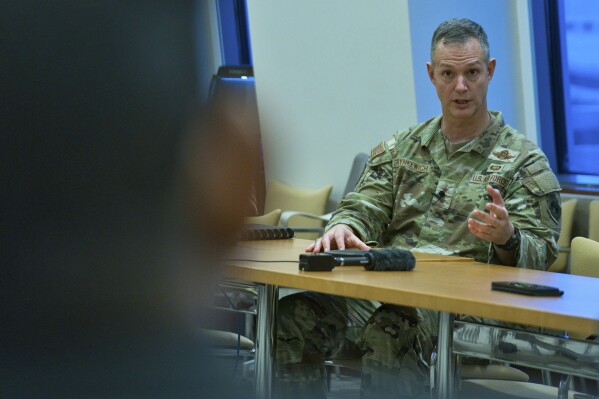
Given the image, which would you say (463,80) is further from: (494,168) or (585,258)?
(585,258)

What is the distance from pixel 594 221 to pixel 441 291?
2.93 metres

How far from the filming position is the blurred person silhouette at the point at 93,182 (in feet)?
2.60

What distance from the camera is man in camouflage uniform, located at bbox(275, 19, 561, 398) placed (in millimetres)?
2949

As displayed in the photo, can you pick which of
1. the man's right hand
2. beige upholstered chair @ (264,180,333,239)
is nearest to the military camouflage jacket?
the man's right hand

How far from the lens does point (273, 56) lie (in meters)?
7.47

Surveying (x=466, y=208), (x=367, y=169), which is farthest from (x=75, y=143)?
(x=367, y=169)

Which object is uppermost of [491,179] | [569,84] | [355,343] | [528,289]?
[569,84]

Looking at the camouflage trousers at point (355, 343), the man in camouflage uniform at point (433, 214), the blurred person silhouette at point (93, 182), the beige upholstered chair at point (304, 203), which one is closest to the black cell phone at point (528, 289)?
the man in camouflage uniform at point (433, 214)

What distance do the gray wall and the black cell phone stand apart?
3252mm

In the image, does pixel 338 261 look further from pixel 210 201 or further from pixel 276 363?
pixel 210 201

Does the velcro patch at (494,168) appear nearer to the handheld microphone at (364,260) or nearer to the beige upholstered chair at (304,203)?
the handheld microphone at (364,260)

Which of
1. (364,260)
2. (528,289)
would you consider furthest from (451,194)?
(528,289)

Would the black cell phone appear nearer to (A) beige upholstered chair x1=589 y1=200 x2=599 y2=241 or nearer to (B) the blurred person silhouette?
(B) the blurred person silhouette

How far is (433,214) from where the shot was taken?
337 cm
